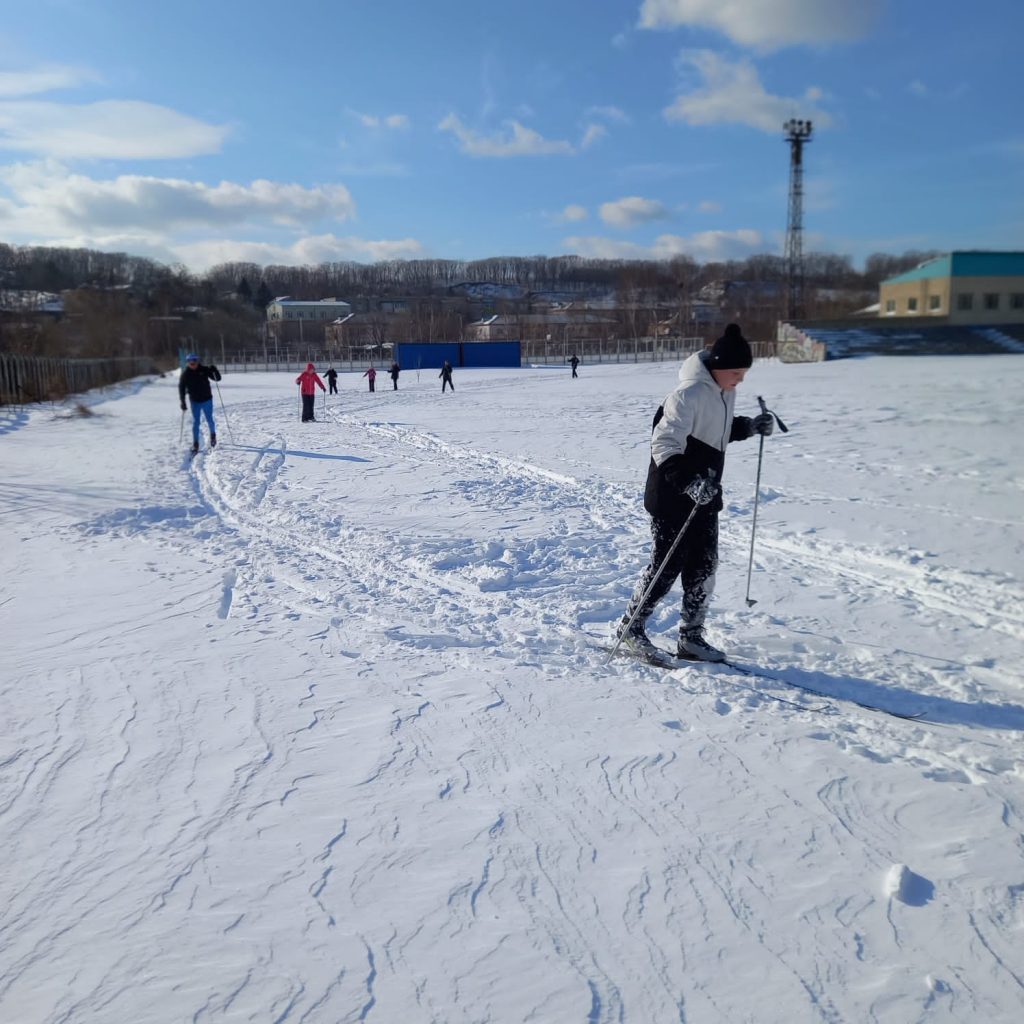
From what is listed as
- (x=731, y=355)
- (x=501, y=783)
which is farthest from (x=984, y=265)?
(x=501, y=783)

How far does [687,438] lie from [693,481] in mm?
233

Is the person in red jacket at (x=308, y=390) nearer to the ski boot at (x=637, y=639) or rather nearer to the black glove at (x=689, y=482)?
the ski boot at (x=637, y=639)

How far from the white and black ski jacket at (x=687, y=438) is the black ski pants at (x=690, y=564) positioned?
0.07 metres

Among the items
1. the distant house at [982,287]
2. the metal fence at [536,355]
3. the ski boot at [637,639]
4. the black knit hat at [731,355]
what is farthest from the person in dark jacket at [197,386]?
the metal fence at [536,355]

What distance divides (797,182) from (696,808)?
70312mm

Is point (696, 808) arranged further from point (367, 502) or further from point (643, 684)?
point (367, 502)

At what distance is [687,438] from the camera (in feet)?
12.3

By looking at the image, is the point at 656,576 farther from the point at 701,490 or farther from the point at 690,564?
the point at 701,490

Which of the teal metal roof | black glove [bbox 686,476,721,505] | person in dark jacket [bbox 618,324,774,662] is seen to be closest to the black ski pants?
person in dark jacket [bbox 618,324,774,662]

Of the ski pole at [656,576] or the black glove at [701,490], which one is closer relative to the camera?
the black glove at [701,490]

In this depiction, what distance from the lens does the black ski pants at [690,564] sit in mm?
3834

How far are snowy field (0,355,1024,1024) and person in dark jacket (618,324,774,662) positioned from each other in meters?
0.31

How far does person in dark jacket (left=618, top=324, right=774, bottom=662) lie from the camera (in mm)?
3684

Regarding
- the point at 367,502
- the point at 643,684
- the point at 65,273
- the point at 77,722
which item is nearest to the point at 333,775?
the point at 77,722
